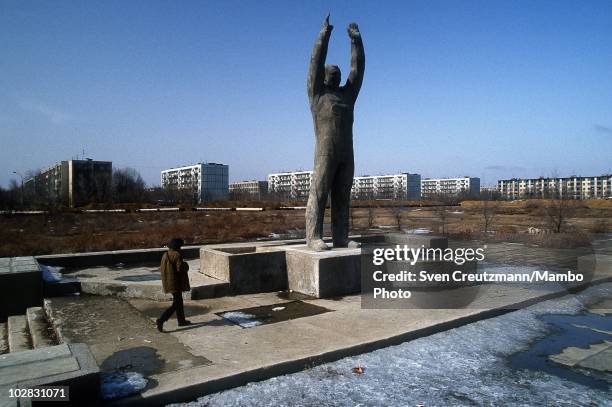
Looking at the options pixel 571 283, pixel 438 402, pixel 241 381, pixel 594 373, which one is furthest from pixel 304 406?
pixel 571 283

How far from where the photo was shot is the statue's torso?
7.71 m

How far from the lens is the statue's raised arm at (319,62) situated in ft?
24.4

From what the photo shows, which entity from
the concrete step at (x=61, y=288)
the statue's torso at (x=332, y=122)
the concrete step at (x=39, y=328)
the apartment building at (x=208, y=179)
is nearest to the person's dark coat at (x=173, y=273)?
the concrete step at (x=39, y=328)

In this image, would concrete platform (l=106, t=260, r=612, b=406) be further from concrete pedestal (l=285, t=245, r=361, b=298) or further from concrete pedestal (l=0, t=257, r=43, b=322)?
concrete pedestal (l=0, t=257, r=43, b=322)

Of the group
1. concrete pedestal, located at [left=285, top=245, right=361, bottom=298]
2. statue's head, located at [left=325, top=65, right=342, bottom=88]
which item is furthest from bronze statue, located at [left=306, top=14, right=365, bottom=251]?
concrete pedestal, located at [left=285, top=245, right=361, bottom=298]

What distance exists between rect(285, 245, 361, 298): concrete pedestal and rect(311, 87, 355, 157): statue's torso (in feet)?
5.75

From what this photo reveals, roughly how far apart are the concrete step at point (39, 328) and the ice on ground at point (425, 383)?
2562 mm

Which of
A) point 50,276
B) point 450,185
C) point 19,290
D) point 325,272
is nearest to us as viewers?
point 19,290

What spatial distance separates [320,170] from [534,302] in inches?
158

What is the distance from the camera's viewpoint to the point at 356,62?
8055 millimetres

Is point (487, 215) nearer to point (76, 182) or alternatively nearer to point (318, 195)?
point (318, 195)

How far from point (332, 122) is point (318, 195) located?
1.26 m

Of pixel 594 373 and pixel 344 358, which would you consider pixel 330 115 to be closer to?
pixel 344 358

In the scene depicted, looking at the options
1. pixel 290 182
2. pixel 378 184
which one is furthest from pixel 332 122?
pixel 378 184
